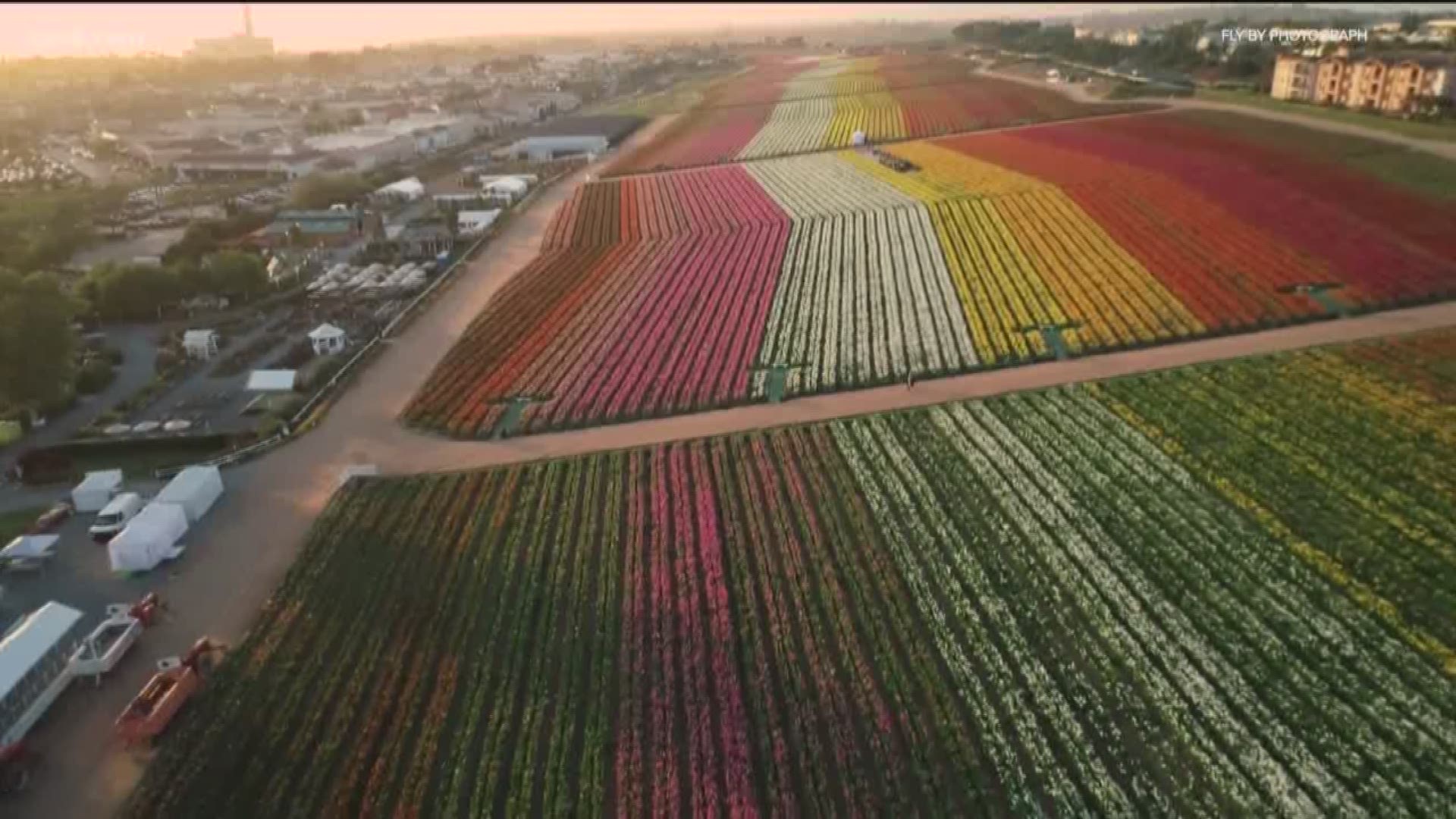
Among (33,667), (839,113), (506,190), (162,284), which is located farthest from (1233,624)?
(839,113)

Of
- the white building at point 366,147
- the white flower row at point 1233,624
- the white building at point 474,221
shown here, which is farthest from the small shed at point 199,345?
the white building at point 366,147

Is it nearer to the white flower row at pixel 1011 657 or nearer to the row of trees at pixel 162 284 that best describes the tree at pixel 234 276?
the row of trees at pixel 162 284

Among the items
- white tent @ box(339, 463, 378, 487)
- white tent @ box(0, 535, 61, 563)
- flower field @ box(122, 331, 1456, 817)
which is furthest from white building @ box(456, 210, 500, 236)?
white tent @ box(0, 535, 61, 563)

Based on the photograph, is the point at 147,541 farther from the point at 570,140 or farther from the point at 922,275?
the point at 570,140

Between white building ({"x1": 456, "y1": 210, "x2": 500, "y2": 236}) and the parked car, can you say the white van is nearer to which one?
the parked car

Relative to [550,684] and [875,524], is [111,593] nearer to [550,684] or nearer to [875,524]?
[550,684]

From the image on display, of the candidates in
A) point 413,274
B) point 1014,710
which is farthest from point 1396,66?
point 1014,710
